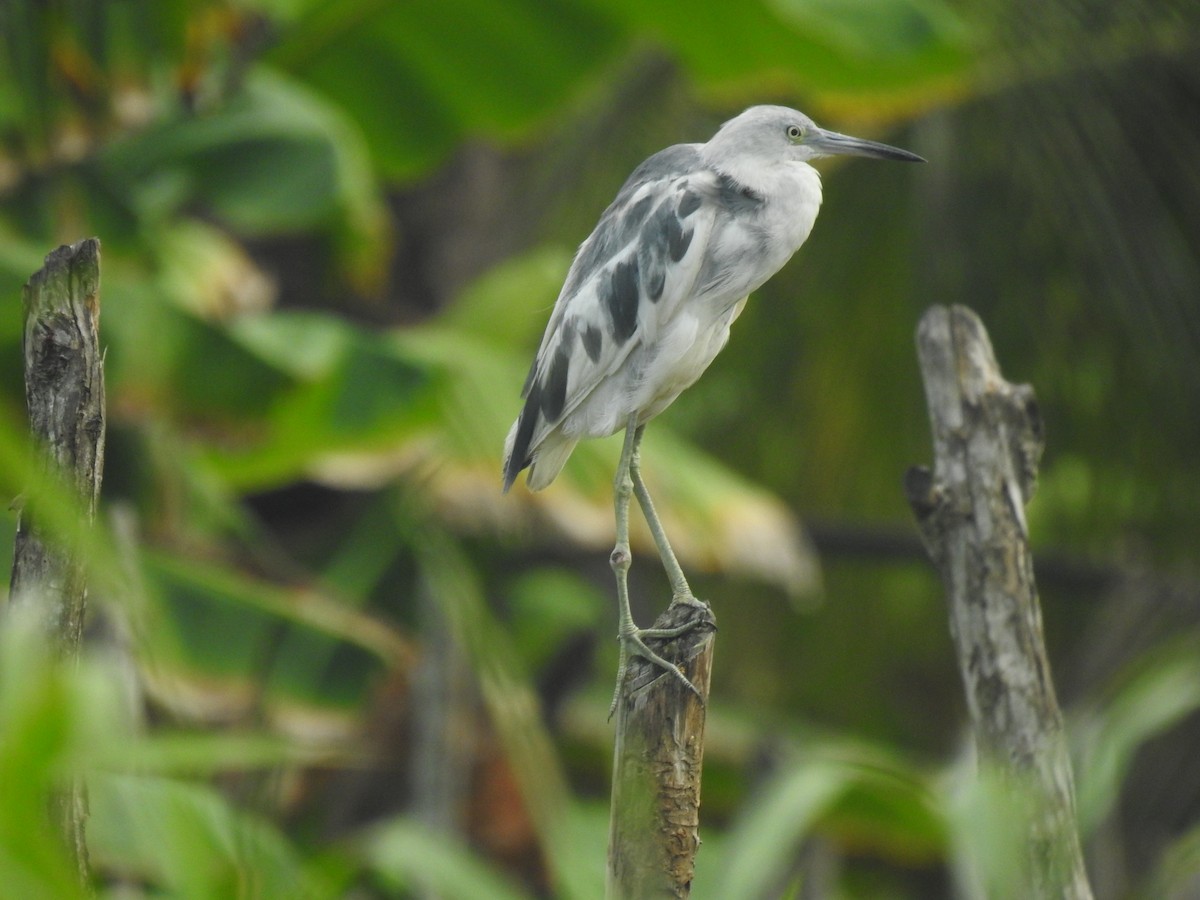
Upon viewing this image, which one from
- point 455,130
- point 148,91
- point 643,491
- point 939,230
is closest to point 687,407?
point 939,230

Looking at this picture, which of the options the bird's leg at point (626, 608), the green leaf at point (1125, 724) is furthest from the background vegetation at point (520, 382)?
the bird's leg at point (626, 608)

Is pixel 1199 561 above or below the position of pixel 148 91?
below

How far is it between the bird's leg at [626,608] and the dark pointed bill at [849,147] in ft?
2.26

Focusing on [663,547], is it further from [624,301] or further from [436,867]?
[436,867]

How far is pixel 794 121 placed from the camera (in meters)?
2.75

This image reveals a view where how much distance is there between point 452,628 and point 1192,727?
4.99 metres

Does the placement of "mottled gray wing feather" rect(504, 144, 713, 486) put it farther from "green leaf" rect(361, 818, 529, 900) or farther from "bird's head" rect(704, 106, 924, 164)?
"green leaf" rect(361, 818, 529, 900)

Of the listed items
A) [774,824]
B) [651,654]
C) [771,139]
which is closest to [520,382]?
[771,139]

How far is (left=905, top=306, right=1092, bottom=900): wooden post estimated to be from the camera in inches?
102

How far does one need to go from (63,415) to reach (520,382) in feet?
12.1

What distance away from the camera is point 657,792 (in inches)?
93.4

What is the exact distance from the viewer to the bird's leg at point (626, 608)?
256 cm

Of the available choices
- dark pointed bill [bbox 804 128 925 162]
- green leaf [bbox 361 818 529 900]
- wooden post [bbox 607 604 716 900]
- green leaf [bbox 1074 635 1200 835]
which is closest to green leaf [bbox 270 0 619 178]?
dark pointed bill [bbox 804 128 925 162]

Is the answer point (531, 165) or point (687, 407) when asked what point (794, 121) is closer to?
point (531, 165)
